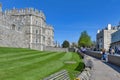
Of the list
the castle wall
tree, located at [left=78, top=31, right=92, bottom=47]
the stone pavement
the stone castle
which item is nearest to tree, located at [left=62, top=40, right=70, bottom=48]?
tree, located at [left=78, top=31, right=92, bottom=47]

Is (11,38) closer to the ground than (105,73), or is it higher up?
higher up

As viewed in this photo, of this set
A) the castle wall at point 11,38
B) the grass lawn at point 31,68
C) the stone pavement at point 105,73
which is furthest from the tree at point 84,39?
the stone pavement at point 105,73

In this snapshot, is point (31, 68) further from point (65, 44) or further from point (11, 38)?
point (65, 44)

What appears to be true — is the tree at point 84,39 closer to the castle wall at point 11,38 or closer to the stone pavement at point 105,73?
the castle wall at point 11,38

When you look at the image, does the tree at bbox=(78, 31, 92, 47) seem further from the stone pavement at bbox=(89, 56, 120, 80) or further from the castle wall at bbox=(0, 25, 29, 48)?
the stone pavement at bbox=(89, 56, 120, 80)

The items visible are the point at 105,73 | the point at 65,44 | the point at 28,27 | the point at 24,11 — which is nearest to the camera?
the point at 105,73

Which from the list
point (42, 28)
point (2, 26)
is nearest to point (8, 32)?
point (2, 26)

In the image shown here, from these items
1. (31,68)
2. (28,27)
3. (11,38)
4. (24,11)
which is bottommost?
(31,68)

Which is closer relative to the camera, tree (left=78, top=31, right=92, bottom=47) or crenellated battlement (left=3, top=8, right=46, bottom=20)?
crenellated battlement (left=3, top=8, right=46, bottom=20)

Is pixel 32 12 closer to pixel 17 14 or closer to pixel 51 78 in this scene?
pixel 17 14

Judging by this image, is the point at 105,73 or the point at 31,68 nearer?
the point at 105,73

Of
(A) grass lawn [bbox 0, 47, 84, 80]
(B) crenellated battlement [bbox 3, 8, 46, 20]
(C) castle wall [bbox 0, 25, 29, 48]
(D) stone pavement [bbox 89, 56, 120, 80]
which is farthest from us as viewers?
(B) crenellated battlement [bbox 3, 8, 46, 20]

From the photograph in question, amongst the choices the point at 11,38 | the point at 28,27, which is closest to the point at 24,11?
the point at 28,27

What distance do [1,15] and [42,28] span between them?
102 feet
